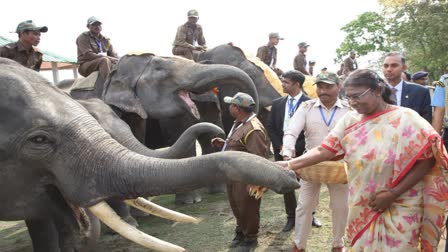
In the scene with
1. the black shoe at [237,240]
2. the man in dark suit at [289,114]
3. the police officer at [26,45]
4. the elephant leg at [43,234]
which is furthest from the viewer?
the man in dark suit at [289,114]

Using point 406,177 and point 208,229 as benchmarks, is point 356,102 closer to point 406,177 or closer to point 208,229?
point 406,177

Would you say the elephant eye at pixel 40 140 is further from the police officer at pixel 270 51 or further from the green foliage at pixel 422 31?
the green foliage at pixel 422 31

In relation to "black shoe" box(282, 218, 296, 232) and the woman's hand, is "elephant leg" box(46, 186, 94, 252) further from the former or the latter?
"black shoe" box(282, 218, 296, 232)

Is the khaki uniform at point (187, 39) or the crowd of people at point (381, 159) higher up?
the khaki uniform at point (187, 39)

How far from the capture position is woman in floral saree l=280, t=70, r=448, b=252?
2814 mm

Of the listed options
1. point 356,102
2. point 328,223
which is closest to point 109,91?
point 328,223

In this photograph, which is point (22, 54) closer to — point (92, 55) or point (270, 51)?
point (92, 55)

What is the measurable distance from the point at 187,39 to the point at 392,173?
23.9 ft

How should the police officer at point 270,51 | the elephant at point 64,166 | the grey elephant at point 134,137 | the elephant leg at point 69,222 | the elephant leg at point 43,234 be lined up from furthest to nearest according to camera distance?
the police officer at point 270,51, the grey elephant at point 134,137, the elephant leg at point 43,234, the elephant leg at point 69,222, the elephant at point 64,166

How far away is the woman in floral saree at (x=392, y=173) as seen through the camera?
2.81 m

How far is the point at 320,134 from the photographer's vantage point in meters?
4.65

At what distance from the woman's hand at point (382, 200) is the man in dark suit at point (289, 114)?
8.56 ft

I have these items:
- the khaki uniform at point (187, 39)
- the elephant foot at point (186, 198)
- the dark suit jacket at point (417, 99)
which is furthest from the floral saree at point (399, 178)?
the khaki uniform at point (187, 39)

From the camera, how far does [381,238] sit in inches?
115
